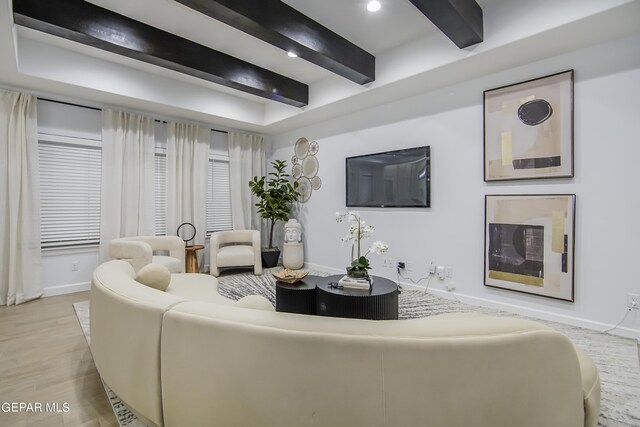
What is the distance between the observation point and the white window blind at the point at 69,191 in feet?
11.9

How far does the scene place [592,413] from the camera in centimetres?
99

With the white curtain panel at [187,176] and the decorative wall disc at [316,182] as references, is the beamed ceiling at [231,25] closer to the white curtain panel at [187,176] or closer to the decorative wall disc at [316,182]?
the white curtain panel at [187,176]

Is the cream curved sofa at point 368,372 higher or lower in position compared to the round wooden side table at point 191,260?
higher

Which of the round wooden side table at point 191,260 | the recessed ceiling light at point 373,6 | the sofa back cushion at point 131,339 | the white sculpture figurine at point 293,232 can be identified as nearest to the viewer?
the sofa back cushion at point 131,339

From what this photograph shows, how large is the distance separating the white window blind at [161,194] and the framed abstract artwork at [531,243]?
4.21 metres

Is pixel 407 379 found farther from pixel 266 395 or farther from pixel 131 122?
pixel 131 122

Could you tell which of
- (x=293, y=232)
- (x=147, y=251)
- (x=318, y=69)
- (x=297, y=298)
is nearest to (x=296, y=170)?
(x=293, y=232)

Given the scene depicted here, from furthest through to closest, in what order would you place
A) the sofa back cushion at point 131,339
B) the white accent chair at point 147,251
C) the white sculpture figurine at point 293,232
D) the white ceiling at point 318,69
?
1. the white sculpture figurine at point 293,232
2. the white accent chair at point 147,251
3. the white ceiling at point 318,69
4. the sofa back cushion at point 131,339

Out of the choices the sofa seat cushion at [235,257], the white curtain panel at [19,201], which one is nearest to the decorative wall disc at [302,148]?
the sofa seat cushion at [235,257]

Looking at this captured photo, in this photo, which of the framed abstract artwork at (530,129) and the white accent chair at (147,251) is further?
the white accent chair at (147,251)

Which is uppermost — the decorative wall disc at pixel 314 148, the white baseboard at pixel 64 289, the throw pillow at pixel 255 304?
the decorative wall disc at pixel 314 148

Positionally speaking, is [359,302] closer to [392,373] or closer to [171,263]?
[392,373]

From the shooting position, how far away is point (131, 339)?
1323 millimetres

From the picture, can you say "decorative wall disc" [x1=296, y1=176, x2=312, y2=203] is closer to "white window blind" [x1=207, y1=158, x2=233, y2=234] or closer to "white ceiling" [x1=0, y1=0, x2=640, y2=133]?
"white ceiling" [x1=0, y1=0, x2=640, y2=133]
